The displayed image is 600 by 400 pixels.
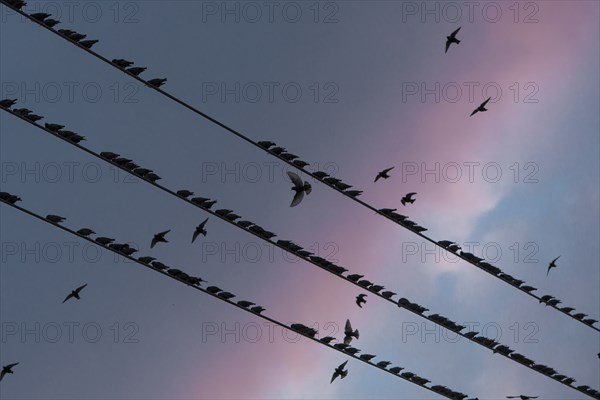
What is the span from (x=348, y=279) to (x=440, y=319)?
7.57 metres

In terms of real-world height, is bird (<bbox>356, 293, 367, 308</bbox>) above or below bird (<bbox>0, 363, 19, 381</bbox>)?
above

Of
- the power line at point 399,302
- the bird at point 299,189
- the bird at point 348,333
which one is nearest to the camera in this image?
the power line at point 399,302

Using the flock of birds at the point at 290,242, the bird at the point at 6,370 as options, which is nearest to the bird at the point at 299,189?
the flock of birds at the point at 290,242

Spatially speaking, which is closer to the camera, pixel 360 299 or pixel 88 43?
pixel 88 43

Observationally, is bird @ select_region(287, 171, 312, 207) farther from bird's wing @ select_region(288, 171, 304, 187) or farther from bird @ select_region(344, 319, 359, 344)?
bird @ select_region(344, 319, 359, 344)

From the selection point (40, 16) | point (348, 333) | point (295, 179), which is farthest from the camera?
point (348, 333)

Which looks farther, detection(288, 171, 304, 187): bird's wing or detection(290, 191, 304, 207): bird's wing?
detection(290, 191, 304, 207): bird's wing

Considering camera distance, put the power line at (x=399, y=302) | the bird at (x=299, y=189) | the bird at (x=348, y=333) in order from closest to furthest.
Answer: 1. the power line at (x=399, y=302)
2. the bird at (x=299, y=189)
3. the bird at (x=348, y=333)

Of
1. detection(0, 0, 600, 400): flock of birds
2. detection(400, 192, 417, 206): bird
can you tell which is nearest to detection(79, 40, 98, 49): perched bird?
detection(0, 0, 600, 400): flock of birds

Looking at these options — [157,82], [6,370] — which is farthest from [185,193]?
[6,370]

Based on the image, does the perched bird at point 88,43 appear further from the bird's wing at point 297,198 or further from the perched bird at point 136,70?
the bird's wing at point 297,198

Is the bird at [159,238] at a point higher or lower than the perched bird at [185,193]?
higher

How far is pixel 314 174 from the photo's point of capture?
72938 mm

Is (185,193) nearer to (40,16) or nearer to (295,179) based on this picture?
(295,179)
